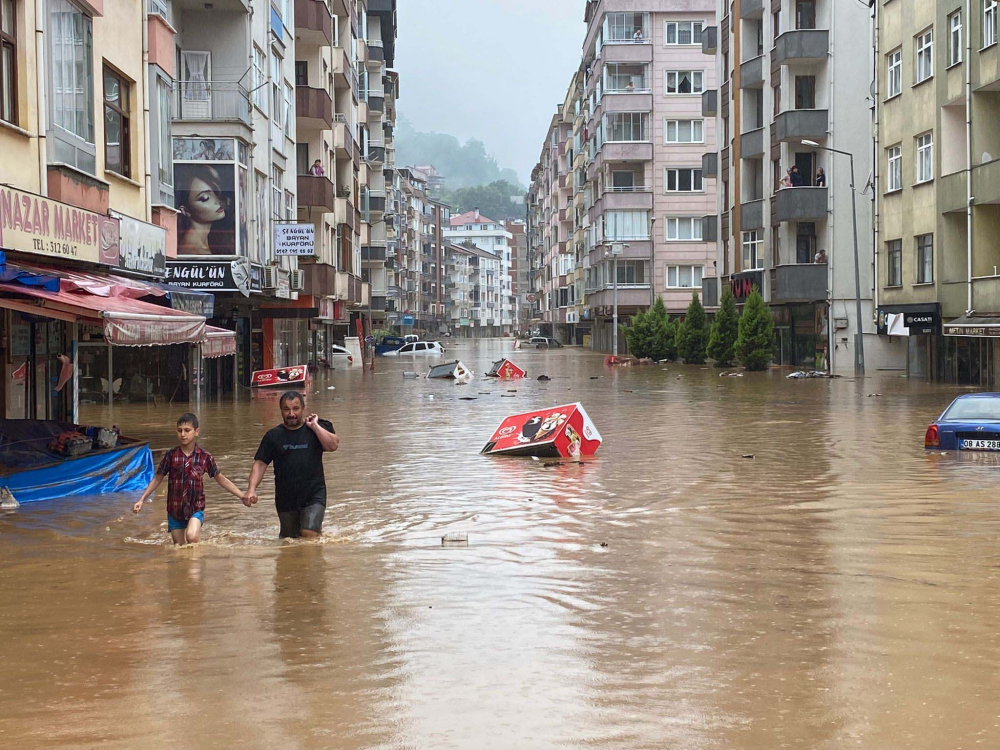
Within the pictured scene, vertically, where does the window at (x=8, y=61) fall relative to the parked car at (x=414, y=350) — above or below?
above

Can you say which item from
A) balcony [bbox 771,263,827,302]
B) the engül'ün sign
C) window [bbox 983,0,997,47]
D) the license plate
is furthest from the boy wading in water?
balcony [bbox 771,263,827,302]

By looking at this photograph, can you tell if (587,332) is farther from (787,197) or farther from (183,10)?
(183,10)

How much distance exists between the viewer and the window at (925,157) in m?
41.2

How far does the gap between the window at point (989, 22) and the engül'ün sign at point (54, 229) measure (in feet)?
83.9

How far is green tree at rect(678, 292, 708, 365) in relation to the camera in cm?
6694

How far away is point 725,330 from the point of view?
6028 centimetres

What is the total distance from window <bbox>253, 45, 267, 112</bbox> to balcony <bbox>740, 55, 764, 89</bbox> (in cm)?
2694

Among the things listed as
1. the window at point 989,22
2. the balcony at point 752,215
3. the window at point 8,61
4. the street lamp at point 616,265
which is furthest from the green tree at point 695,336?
the window at point 8,61

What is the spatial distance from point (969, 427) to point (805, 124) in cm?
3580

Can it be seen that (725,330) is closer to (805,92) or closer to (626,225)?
(805,92)

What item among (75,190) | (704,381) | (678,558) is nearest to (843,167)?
(704,381)

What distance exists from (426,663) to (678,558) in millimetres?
4191

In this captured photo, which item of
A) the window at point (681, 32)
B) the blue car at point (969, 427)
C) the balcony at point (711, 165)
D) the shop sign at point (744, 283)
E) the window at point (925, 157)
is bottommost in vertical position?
the blue car at point (969, 427)

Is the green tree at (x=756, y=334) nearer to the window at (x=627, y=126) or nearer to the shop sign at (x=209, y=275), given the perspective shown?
the shop sign at (x=209, y=275)
